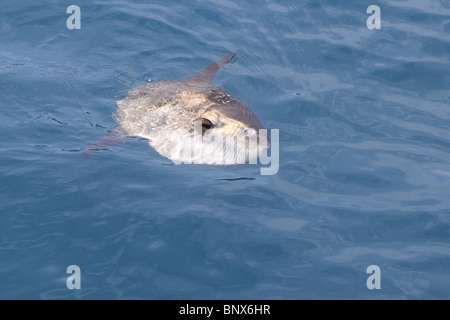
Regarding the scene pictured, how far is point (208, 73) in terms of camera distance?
9219mm

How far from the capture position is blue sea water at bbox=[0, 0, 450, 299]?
19.5ft

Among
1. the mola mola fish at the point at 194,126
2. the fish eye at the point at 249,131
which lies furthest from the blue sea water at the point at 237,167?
the fish eye at the point at 249,131

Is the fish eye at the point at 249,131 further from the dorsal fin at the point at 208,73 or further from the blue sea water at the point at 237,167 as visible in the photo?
the dorsal fin at the point at 208,73

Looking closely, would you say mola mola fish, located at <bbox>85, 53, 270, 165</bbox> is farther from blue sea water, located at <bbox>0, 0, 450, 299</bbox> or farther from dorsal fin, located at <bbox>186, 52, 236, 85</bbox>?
dorsal fin, located at <bbox>186, 52, 236, 85</bbox>

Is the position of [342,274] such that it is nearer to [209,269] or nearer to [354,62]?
[209,269]

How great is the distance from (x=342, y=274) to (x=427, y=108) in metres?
4.05

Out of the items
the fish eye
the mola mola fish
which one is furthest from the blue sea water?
the fish eye

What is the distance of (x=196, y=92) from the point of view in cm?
830

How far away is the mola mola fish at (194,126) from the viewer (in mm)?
7453

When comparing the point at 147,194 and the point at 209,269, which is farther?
the point at 147,194

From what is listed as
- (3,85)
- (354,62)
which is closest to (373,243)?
(354,62)

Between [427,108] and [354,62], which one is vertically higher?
[354,62]

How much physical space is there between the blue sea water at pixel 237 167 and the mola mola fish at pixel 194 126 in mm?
179
